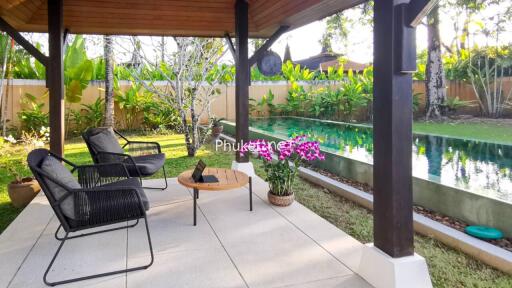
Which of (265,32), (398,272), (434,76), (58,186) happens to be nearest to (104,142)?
(58,186)

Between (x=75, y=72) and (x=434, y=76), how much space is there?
472 inches

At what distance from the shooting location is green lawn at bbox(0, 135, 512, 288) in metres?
2.74

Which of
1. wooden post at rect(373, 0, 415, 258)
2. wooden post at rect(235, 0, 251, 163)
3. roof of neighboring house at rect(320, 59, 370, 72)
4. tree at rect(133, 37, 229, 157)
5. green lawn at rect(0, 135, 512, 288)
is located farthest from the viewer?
roof of neighboring house at rect(320, 59, 370, 72)

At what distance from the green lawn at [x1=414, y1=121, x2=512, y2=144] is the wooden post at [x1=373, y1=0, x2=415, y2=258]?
743 cm

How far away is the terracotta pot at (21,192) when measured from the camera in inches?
180

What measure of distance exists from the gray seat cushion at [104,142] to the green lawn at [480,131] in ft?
25.9

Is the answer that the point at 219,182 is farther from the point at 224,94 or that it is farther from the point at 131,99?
the point at 224,94

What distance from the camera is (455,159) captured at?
6371mm

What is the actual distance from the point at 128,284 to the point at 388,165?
1906 millimetres

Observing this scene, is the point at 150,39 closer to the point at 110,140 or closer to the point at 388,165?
the point at 110,140

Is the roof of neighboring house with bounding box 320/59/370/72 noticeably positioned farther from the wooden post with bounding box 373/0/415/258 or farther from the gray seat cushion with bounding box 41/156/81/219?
the gray seat cushion with bounding box 41/156/81/219

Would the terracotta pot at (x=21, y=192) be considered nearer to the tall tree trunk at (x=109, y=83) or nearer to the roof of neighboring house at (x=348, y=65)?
the tall tree trunk at (x=109, y=83)

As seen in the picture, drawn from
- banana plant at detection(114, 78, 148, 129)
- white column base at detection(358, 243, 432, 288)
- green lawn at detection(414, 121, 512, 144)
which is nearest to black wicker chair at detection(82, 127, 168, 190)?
white column base at detection(358, 243, 432, 288)

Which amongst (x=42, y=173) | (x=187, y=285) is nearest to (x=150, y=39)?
(x=42, y=173)
